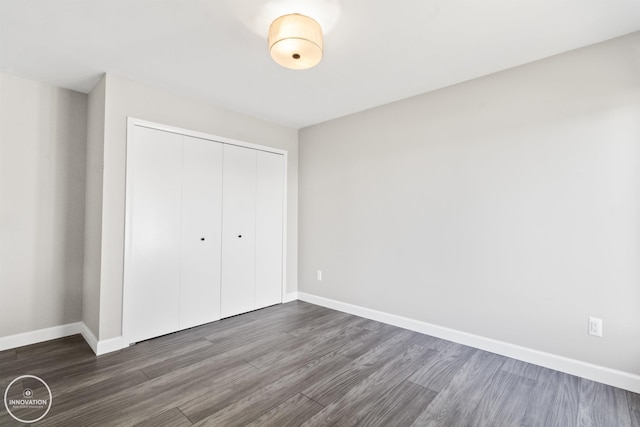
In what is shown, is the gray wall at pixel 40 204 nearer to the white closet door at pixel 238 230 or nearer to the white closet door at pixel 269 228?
the white closet door at pixel 238 230

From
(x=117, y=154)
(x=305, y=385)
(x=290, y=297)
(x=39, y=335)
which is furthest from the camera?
(x=290, y=297)

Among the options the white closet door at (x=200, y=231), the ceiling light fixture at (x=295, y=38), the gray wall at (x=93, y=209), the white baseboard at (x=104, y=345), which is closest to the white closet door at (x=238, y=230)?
the white closet door at (x=200, y=231)

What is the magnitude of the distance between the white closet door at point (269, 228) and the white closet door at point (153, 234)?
1.00 metres

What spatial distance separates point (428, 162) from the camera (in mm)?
3027

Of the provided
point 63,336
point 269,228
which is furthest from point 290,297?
point 63,336

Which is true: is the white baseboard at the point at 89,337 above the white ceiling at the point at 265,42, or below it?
below

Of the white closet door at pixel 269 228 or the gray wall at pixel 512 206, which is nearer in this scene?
the gray wall at pixel 512 206

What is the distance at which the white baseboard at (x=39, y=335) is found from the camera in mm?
2635

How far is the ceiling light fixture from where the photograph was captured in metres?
1.76

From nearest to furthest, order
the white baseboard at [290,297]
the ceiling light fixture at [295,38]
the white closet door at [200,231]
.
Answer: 1. the ceiling light fixture at [295,38]
2. the white closet door at [200,231]
3. the white baseboard at [290,297]

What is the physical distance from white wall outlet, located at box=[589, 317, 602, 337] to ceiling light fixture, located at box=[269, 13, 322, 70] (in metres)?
2.68

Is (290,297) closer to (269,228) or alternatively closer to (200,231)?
(269,228)

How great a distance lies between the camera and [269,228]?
3.90m

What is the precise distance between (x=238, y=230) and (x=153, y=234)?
92cm
